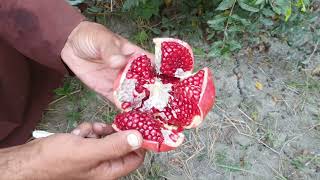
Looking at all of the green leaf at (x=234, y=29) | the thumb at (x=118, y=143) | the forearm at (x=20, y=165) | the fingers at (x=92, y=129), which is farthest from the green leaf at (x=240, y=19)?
the forearm at (x=20, y=165)

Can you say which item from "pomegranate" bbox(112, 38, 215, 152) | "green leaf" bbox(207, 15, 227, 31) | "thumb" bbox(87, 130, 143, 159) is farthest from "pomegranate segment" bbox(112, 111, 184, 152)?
"green leaf" bbox(207, 15, 227, 31)

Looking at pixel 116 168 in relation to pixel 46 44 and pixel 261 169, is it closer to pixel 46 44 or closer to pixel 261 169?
pixel 46 44

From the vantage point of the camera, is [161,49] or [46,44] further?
[46,44]

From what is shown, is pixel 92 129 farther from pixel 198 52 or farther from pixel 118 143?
pixel 198 52

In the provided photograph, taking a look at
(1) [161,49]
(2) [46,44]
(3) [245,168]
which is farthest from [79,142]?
(3) [245,168]

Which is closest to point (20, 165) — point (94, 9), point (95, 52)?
point (95, 52)
